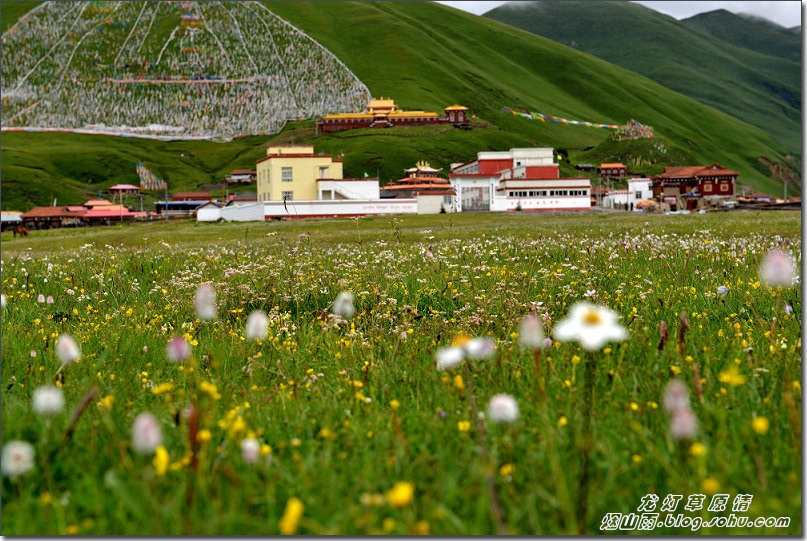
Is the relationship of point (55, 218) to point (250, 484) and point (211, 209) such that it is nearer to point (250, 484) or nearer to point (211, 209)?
point (211, 209)

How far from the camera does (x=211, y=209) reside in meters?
98.2

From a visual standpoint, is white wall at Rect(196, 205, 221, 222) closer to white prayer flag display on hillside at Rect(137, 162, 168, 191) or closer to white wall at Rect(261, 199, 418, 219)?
white wall at Rect(261, 199, 418, 219)

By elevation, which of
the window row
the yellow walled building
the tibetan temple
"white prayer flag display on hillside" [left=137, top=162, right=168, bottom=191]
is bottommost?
the window row

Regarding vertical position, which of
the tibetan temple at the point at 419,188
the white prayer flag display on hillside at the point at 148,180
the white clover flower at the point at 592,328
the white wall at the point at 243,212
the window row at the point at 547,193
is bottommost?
the white clover flower at the point at 592,328

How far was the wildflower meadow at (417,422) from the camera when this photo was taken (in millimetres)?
2711

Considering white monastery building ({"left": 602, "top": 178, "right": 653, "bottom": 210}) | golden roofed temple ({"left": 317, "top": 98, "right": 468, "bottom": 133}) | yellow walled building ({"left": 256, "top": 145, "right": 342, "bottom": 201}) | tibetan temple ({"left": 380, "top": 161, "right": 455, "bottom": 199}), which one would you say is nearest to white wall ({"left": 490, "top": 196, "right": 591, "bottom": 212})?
tibetan temple ({"left": 380, "top": 161, "right": 455, "bottom": 199})

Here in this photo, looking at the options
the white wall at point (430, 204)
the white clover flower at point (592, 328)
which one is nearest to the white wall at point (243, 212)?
the white wall at point (430, 204)

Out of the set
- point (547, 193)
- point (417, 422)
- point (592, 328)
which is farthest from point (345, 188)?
point (592, 328)

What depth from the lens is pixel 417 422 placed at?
3830 millimetres

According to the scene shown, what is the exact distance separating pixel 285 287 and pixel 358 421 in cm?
526

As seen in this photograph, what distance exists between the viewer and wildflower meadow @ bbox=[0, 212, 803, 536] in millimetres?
2711

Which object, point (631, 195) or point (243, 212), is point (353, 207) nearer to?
point (243, 212)

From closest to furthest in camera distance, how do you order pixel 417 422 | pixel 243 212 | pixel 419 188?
pixel 417 422 → pixel 243 212 → pixel 419 188

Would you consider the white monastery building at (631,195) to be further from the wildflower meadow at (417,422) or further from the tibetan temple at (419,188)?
the wildflower meadow at (417,422)
